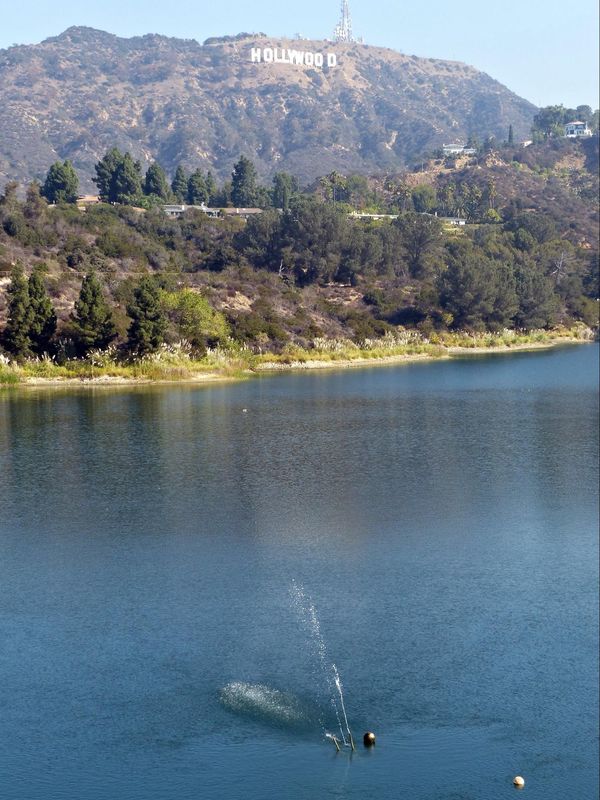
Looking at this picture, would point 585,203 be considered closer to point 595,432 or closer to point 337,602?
point 595,432

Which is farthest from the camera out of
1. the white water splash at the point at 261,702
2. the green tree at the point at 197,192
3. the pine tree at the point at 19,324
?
the green tree at the point at 197,192

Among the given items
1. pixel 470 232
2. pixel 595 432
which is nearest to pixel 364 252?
pixel 470 232

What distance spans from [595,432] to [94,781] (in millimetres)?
33743

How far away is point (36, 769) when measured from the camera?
1666 cm

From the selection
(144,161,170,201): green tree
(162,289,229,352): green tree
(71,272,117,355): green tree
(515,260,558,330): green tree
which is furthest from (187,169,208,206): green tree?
(71,272,117,355): green tree

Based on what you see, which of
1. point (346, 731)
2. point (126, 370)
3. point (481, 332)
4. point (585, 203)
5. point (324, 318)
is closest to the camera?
point (346, 731)

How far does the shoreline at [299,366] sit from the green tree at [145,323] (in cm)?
244

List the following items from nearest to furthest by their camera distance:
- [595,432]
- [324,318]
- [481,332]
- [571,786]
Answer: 1. [571,786]
2. [595,432]
3. [324,318]
4. [481,332]

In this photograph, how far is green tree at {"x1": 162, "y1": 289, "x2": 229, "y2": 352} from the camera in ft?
226

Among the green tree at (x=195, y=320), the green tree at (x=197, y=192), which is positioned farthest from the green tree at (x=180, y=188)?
the green tree at (x=195, y=320)

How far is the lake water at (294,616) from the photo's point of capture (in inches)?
661

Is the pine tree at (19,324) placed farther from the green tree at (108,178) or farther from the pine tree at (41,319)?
the green tree at (108,178)

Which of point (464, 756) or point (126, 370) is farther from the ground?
point (126, 370)

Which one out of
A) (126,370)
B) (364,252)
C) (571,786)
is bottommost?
(571,786)
